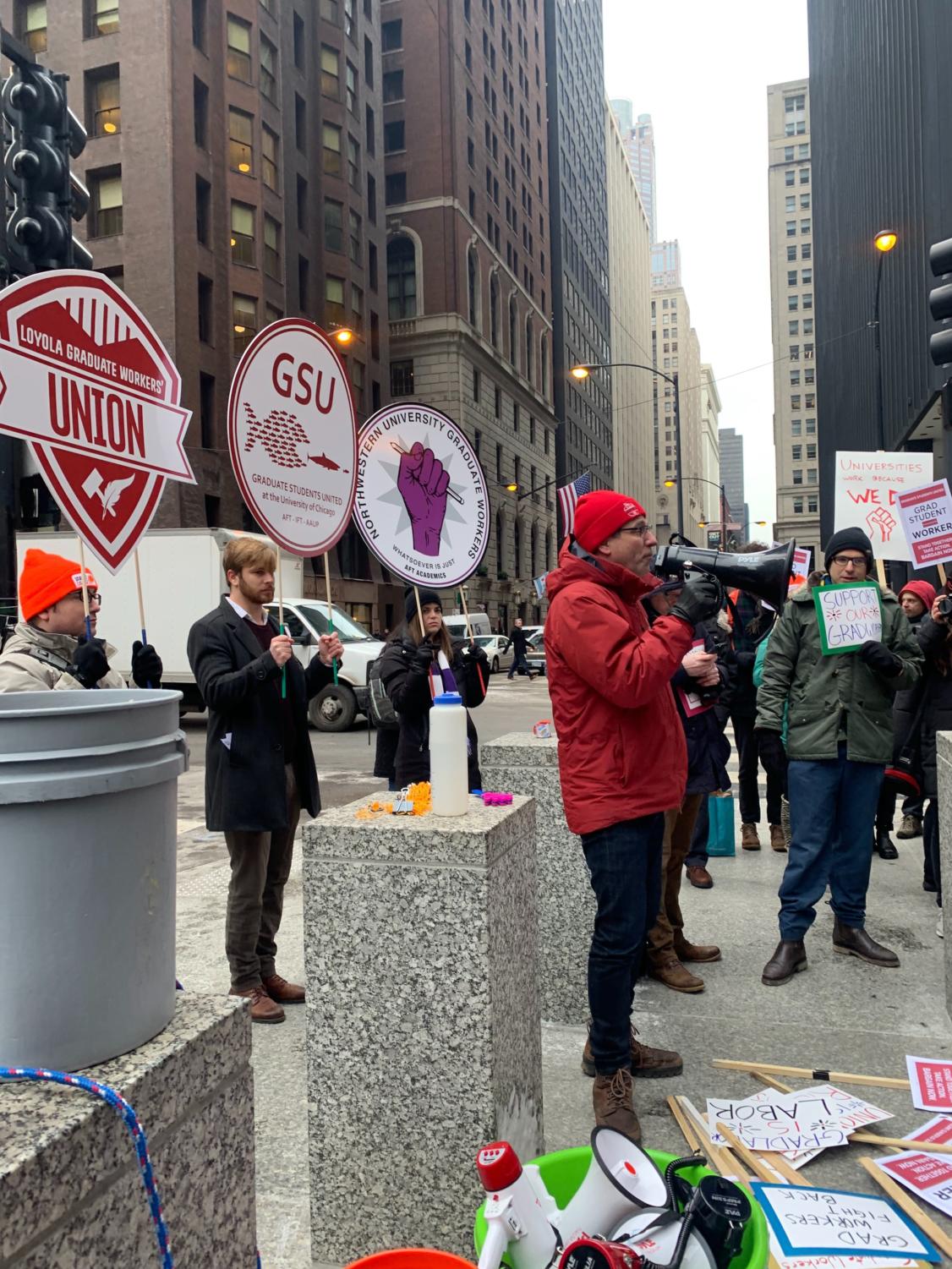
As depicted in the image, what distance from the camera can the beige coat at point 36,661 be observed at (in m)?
3.28

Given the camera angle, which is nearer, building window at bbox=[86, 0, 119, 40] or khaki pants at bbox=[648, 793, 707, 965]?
khaki pants at bbox=[648, 793, 707, 965]

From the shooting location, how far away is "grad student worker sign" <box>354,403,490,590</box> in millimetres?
4117

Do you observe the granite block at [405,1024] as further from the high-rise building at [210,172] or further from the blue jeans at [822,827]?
the high-rise building at [210,172]

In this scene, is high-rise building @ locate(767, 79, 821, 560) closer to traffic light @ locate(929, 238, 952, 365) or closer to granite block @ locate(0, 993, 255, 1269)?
traffic light @ locate(929, 238, 952, 365)

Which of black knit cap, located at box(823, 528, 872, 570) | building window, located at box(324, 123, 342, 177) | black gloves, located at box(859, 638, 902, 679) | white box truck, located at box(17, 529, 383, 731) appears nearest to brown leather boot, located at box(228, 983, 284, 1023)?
black gloves, located at box(859, 638, 902, 679)

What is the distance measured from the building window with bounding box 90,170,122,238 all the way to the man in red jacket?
32270 mm

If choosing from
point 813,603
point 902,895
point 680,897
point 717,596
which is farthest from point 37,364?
point 902,895

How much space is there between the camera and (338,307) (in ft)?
128

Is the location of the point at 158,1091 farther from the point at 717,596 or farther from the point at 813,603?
the point at 813,603

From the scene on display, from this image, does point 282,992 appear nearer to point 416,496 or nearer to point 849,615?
point 416,496

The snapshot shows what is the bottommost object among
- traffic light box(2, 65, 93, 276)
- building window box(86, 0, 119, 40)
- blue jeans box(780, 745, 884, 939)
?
blue jeans box(780, 745, 884, 939)

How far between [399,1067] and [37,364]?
8.08ft

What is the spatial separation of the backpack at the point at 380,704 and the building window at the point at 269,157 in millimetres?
33556

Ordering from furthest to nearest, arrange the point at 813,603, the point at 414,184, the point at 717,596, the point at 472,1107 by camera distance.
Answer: the point at 414,184, the point at 813,603, the point at 717,596, the point at 472,1107
